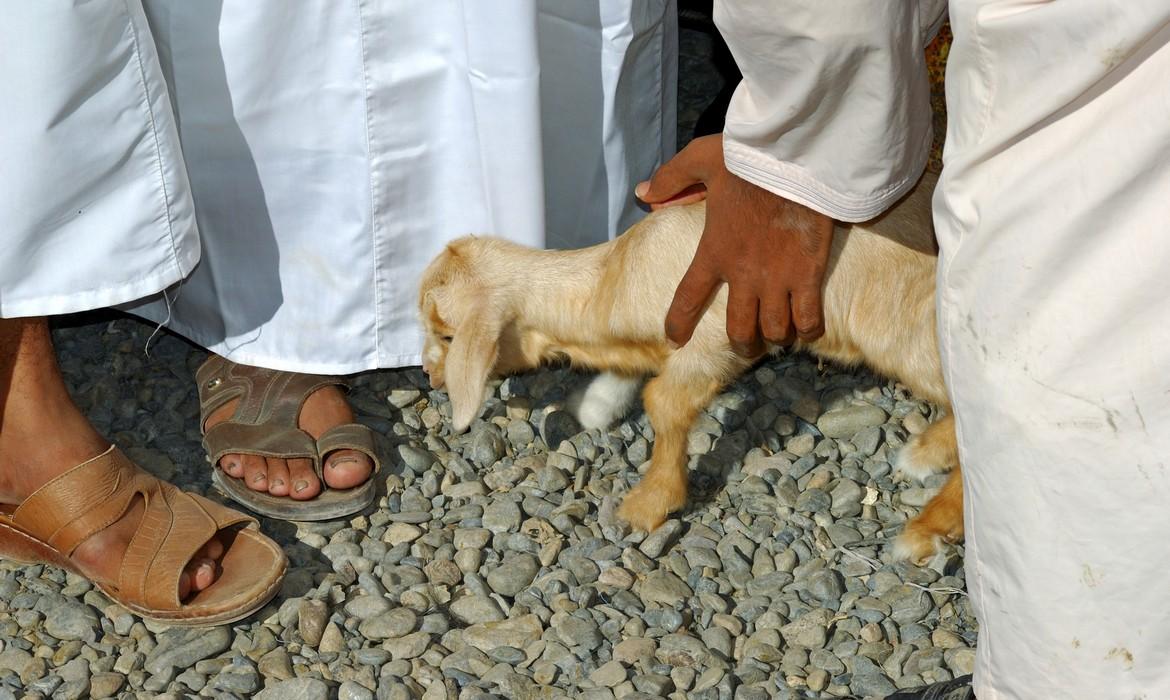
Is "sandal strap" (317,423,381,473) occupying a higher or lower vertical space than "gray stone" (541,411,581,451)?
higher

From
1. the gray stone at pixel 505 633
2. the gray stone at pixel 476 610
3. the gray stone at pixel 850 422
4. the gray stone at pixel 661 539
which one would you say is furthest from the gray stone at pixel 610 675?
the gray stone at pixel 850 422

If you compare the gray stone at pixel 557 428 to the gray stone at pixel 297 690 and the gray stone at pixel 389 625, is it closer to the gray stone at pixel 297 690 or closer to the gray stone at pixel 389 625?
the gray stone at pixel 389 625

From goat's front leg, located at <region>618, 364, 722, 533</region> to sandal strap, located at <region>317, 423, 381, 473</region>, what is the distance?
72 cm

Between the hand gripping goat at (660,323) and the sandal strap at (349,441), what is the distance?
0.86ft

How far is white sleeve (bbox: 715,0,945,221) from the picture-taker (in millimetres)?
2096

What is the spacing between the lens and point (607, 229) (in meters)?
4.02

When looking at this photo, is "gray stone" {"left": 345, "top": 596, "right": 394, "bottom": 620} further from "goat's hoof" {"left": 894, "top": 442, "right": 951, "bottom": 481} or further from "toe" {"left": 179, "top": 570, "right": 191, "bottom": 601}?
"goat's hoof" {"left": 894, "top": 442, "right": 951, "bottom": 481}

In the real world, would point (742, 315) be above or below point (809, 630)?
above

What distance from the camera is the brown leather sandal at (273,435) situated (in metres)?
3.33

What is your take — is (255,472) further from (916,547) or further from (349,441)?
(916,547)

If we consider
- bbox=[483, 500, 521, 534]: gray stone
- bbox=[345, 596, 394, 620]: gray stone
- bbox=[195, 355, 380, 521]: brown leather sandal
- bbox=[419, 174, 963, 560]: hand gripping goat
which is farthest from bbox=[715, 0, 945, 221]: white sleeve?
bbox=[195, 355, 380, 521]: brown leather sandal

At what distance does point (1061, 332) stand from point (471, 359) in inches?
74.6

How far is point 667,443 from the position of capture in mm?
3359

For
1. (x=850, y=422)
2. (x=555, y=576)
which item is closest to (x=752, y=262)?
(x=555, y=576)
